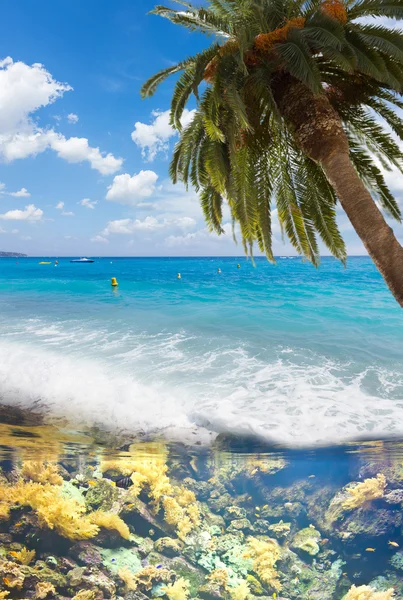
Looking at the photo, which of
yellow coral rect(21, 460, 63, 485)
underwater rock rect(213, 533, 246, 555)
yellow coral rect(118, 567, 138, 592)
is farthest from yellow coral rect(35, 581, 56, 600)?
underwater rock rect(213, 533, 246, 555)

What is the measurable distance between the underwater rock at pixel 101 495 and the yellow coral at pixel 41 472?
1.05 meters

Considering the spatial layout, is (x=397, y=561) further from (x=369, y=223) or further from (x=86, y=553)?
(x=369, y=223)

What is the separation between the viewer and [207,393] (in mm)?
7773

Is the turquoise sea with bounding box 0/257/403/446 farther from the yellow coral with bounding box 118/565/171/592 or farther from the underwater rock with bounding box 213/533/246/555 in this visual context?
the underwater rock with bounding box 213/533/246/555

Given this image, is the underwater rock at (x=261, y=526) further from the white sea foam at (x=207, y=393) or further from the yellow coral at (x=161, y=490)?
the white sea foam at (x=207, y=393)

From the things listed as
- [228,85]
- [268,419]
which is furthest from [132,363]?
[228,85]

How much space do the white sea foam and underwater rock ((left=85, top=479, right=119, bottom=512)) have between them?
11.3ft

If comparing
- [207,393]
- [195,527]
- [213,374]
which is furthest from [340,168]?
[195,527]

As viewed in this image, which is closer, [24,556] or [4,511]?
[24,556]

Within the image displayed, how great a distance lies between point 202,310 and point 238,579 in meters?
11.8

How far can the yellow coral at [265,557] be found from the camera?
9.10m

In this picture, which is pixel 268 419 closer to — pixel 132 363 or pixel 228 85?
pixel 132 363

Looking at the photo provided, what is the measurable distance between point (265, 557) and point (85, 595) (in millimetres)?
4895

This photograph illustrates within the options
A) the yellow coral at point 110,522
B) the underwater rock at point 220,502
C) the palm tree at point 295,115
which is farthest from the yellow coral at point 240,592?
the palm tree at point 295,115
